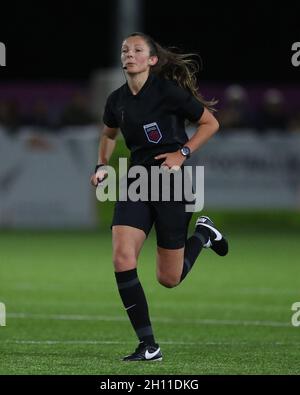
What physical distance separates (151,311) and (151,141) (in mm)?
3459

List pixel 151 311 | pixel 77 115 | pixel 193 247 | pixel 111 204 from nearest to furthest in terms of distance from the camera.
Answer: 1. pixel 193 247
2. pixel 151 311
3. pixel 111 204
4. pixel 77 115

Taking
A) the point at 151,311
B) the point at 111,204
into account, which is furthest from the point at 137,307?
the point at 111,204

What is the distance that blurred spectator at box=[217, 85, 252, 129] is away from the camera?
76.4ft

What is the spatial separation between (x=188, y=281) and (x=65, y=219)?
23.2ft

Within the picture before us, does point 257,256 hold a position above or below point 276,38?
below

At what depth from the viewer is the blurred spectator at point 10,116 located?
Answer: 2227cm

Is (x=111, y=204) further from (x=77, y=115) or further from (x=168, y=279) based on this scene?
(x=168, y=279)

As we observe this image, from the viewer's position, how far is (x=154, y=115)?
933 cm

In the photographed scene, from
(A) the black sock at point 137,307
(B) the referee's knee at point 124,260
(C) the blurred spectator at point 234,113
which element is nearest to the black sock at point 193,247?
(A) the black sock at point 137,307

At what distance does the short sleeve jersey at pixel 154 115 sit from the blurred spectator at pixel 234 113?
1363cm

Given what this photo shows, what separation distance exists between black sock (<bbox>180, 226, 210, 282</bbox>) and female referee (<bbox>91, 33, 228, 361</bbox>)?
4.5 inches

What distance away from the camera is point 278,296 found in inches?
535
